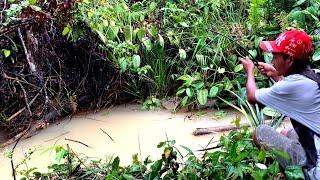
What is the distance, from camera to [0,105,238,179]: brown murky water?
4391 millimetres

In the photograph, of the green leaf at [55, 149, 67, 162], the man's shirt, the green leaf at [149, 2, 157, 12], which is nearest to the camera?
the man's shirt

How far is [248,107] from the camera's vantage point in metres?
4.66

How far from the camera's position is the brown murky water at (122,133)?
14.4 ft

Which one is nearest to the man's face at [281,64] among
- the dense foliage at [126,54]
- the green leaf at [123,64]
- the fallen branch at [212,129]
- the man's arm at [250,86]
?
the man's arm at [250,86]

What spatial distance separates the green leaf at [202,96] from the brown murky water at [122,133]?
0.47 feet

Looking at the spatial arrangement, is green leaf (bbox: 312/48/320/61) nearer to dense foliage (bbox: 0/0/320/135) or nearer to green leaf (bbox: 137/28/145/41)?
dense foliage (bbox: 0/0/320/135)

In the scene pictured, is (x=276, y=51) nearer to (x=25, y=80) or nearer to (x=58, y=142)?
(x=58, y=142)

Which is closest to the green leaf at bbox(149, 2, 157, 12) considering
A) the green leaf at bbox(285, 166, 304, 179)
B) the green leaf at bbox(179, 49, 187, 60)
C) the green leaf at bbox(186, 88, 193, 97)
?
the green leaf at bbox(179, 49, 187, 60)

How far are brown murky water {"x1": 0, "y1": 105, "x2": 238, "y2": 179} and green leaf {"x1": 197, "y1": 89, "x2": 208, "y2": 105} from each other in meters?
0.14

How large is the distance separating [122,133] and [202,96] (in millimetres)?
995

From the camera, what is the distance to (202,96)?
5207mm

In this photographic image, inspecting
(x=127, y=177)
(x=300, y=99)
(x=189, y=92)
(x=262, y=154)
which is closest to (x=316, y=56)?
(x=189, y=92)

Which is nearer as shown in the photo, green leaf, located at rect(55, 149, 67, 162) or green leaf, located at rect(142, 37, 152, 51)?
green leaf, located at rect(55, 149, 67, 162)

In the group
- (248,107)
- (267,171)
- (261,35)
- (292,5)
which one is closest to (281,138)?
(267,171)
